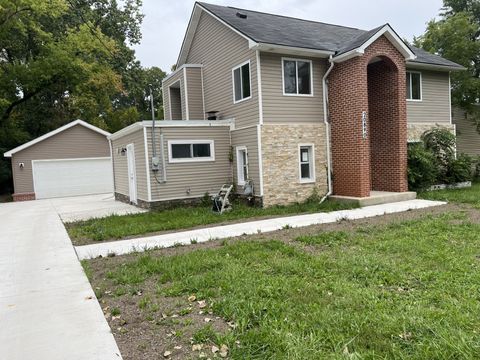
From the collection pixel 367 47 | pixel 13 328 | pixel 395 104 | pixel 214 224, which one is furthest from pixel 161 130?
pixel 13 328

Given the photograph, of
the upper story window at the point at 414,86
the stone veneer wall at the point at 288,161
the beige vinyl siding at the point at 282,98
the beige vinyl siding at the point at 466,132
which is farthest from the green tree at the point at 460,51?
the stone veneer wall at the point at 288,161

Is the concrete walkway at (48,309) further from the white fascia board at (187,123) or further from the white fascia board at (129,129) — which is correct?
the white fascia board at (129,129)

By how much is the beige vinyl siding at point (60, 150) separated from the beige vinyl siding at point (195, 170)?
11967mm

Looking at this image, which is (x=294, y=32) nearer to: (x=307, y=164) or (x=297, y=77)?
Answer: (x=297, y=77)

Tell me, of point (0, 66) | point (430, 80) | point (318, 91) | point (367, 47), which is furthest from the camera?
point (0, 66)

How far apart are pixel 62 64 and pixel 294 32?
53.1 ft

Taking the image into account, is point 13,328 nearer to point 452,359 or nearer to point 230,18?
point 452,359

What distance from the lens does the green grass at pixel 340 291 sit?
313 cm

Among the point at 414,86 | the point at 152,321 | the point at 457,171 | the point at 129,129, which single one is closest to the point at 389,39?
the point at 414,86

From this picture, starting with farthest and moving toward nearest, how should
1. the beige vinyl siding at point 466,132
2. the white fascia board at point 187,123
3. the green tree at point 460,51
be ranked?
the beige vinyl siding at point 466,132 < the green tree at point 460,51 < the white fascia board at point 187,123

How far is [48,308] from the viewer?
431cm

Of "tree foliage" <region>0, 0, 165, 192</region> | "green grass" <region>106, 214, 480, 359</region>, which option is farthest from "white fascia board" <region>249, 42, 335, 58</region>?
"tree foliage" <region>0, 0, 165, 192</region>

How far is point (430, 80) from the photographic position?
50.4ft

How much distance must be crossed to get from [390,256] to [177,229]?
4.99 meters
